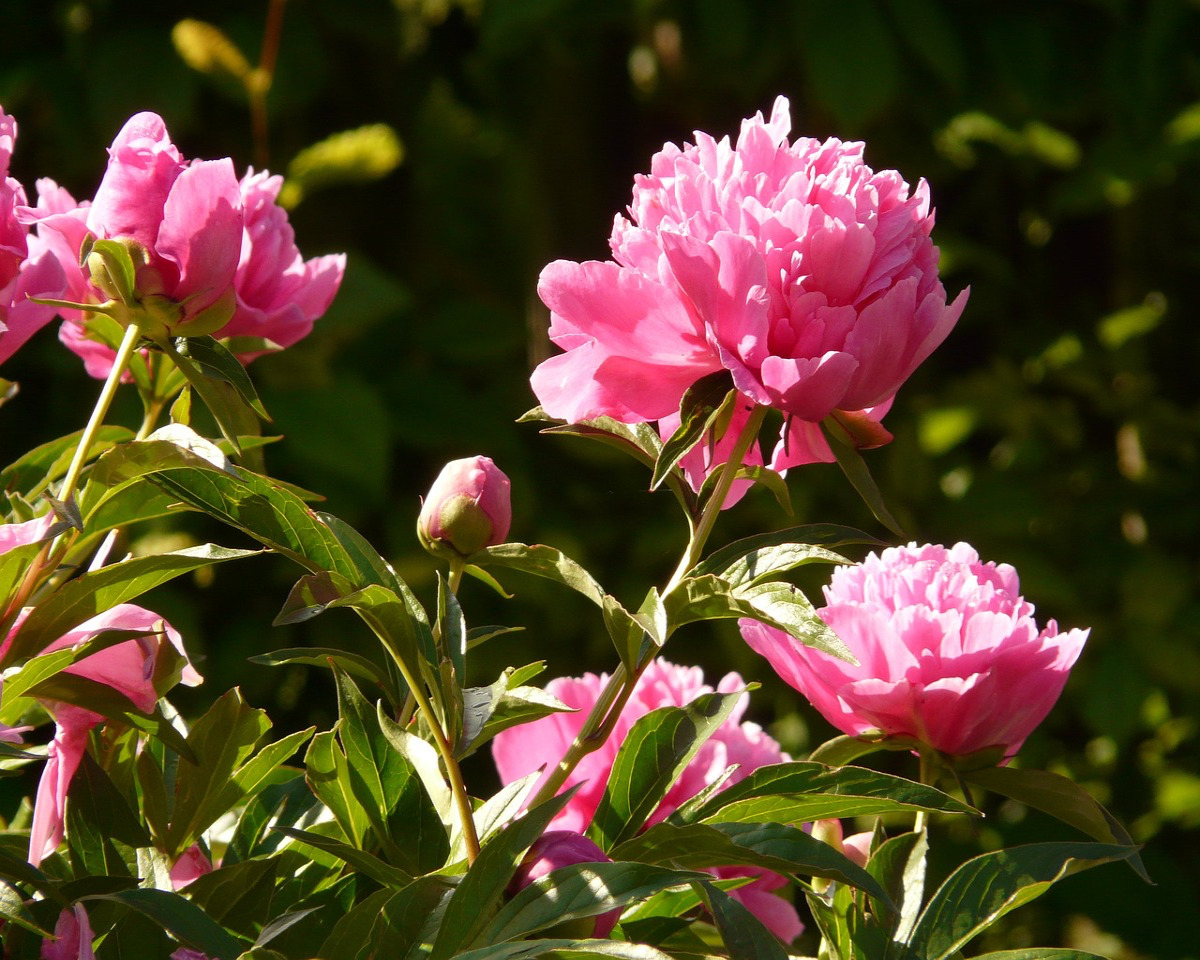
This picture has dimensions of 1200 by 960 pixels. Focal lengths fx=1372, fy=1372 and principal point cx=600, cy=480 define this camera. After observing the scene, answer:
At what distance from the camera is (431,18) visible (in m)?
1.85

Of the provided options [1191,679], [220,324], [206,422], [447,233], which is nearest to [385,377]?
[447,233]

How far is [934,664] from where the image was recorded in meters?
0.40

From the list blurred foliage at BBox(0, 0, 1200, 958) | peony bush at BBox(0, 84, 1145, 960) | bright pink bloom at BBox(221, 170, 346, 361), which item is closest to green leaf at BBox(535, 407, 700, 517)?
peony bush at BBox(0, 84, 1145, 960)

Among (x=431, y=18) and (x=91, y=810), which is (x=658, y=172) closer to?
(x=91, y=810)

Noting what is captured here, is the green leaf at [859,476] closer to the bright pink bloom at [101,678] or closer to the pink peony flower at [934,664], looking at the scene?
the pink peony flower at [934,664]

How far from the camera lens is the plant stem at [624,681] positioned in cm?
35

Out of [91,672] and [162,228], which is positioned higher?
[162,228]

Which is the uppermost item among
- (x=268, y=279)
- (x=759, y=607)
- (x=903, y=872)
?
(x=268, y=279)

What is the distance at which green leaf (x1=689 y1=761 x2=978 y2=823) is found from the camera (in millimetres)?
334

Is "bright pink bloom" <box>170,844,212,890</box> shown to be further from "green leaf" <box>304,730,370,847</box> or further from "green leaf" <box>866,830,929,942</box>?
"green leaf" <box>866,830,929,942</box>

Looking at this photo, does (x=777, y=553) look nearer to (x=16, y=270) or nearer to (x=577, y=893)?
(x=577, y=893)

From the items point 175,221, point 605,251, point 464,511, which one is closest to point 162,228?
point 175,221

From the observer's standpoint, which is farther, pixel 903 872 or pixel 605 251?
pixel 605 251

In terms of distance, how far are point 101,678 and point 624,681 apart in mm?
140
